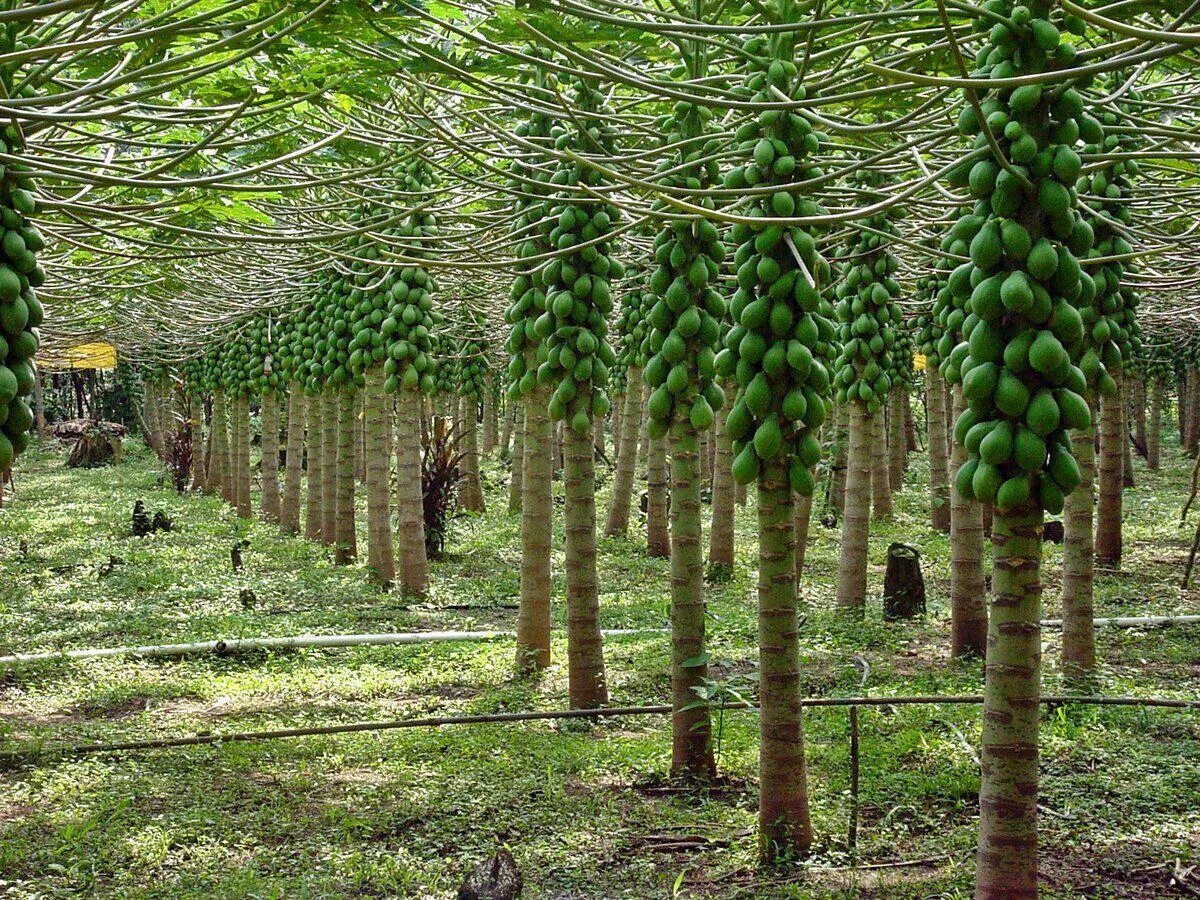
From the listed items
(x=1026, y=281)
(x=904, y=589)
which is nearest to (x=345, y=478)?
(x=904, y=589)

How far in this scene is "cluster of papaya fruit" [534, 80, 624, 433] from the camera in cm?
667

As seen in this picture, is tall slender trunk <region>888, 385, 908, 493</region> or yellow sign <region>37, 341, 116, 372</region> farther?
yellow sign <region>37, 341, 116, 372</region>

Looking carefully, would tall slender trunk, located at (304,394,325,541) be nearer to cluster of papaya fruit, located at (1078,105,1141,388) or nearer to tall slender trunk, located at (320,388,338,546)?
tall slender trunk, located at (320,388,338,546)

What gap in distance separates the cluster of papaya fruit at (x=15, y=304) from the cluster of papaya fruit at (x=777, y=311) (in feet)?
8.93

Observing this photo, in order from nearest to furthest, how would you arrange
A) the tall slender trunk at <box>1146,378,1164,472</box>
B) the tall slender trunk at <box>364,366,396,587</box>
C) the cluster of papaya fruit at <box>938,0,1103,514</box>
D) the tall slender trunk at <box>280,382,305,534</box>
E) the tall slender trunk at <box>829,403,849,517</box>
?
the cluster of papaya fruit at <box>938,0,1103,514</box>
the tall slender trunk at <box>364,366,396,587</box>
the tall slender trunk at <box>829,403,849,517</box>
the tall slender trunk at <box>280,382,305,534</box>
the tall slender trunk at <box>1146,378,1164,472</box>

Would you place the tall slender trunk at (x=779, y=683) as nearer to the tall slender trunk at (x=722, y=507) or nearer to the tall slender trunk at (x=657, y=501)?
the tall slender trunk at (x=722, y=507)

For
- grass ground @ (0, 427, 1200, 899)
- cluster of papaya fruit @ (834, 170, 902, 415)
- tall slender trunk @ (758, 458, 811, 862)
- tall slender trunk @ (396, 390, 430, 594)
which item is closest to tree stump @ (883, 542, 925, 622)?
grass ground @ (0, 427, 1200, 899)

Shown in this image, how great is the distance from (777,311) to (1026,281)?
1.27 meters

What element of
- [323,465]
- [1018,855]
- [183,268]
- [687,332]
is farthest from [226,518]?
[1018,855]

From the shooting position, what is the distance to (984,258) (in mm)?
3701

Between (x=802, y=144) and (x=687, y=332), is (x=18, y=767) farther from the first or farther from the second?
(x=802, y=144)

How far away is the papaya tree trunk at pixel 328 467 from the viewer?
14805 mm

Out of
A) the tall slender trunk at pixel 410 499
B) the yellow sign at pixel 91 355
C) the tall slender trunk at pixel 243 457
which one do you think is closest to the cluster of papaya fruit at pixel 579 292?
the tall slender trunk at pixel 410 499

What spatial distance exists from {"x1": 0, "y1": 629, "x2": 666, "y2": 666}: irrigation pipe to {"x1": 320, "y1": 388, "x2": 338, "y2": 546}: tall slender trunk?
5.35 metres
